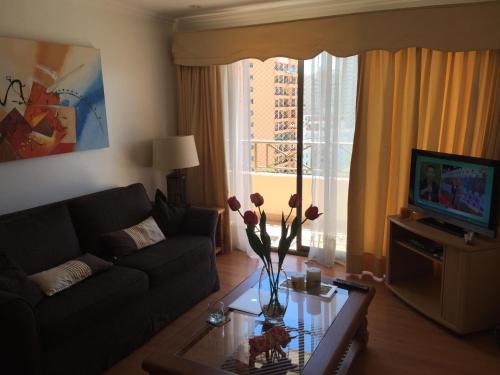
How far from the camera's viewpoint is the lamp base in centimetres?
430

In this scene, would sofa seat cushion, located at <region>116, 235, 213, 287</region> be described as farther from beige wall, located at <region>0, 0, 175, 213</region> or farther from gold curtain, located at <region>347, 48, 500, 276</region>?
gold curtain, located at <region>347, 48, 500, 276</region>

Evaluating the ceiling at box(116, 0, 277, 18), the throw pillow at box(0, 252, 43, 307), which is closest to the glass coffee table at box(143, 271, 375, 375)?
the throw pillow at box(0, 252, 43, 307)

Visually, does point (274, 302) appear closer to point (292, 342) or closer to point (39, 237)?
point (292, 342)

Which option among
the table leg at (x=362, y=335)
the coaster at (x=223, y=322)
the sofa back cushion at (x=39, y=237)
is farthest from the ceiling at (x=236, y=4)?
the coaster at (x=223, y=322)

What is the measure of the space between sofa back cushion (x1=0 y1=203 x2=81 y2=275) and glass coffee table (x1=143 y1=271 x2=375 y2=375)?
1173mm

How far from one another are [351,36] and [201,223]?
2053 millimetres

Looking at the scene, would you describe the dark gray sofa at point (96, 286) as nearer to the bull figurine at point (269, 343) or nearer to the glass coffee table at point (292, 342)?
the glass coffee table at point (292, 342)

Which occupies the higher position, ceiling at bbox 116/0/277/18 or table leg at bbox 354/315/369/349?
ceiling at bbox 116/0/277/18

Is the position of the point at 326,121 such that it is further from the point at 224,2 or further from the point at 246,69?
the point at 224,2

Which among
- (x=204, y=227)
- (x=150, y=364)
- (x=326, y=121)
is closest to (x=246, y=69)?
(x=326, y=121)

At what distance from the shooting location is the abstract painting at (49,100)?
9.68ft

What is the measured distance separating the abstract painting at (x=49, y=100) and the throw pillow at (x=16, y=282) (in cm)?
88

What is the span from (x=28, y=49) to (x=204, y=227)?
1.91 meters

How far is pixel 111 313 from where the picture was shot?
2.62m
